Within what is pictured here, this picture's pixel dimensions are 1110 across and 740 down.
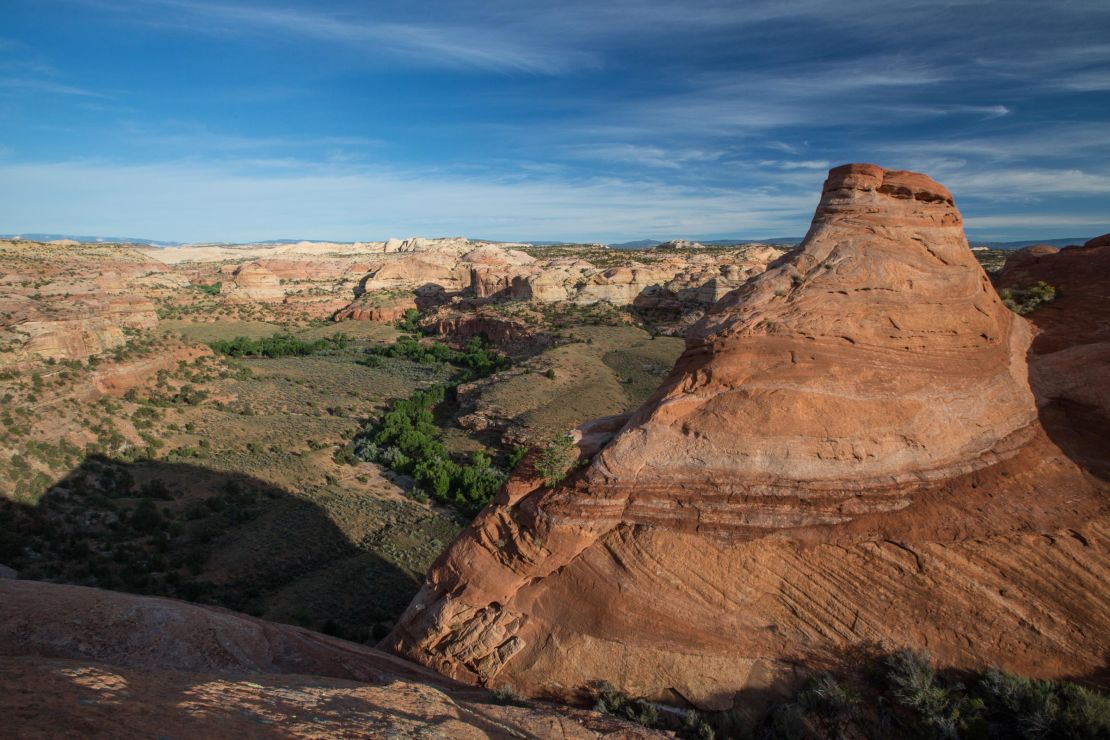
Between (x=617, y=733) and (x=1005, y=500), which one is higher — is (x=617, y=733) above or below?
below

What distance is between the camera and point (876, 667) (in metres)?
9.10

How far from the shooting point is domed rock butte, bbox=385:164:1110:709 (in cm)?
925

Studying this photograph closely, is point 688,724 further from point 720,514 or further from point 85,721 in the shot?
point 85,721

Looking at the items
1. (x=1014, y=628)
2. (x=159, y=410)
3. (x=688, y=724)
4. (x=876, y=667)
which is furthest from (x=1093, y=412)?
(x=159, y=410)

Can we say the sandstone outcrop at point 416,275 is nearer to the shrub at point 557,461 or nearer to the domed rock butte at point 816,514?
the shrub at point 557,461

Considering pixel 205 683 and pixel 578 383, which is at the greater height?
pixel 205 683

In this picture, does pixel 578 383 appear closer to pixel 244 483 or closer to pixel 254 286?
pixel 244 483

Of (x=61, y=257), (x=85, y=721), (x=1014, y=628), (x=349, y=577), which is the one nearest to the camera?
(x=85, y=721)

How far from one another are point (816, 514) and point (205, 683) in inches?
377

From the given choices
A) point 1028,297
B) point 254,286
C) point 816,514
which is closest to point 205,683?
point 816,514

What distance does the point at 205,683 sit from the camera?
23.4 ft

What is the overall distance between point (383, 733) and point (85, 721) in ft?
9.59

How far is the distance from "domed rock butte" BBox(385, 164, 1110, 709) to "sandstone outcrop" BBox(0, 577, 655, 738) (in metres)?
1.59

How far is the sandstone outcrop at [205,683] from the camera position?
5.77 metres
